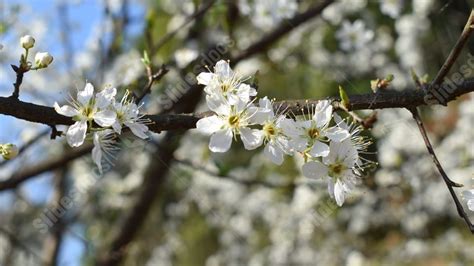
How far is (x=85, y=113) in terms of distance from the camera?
3.54 ft

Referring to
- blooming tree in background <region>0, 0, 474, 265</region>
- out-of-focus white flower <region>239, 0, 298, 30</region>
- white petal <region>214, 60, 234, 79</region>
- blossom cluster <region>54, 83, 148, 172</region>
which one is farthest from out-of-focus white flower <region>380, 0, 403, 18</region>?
blossom cluster <region>54, 83, 148, 172</region>

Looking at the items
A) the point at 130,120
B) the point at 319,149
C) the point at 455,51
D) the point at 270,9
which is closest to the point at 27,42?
the point at 130,120

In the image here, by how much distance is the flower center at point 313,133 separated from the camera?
43.8 inches

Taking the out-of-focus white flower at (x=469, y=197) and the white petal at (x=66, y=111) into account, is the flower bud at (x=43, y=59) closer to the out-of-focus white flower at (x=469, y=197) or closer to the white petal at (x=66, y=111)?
the white petal at (x=66, y=111)

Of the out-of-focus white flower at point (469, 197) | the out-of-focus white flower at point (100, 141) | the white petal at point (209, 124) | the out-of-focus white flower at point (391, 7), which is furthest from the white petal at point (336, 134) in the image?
the out-of-focus white flower at point (391, 7)

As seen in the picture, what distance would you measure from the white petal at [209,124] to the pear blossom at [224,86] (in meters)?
0.04

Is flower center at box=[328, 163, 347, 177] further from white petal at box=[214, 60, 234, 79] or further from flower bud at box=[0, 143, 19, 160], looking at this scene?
flower bud at box=[0, 143, 19, 160]

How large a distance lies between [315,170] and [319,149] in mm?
51

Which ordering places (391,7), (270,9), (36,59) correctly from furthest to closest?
(391,7), (270,9), (36,59)

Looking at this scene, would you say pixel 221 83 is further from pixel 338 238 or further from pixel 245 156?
pixel 245 156

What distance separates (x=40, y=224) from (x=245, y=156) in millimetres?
3623

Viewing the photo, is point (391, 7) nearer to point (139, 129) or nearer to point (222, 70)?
point (222, 70)

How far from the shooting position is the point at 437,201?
15.4 feet

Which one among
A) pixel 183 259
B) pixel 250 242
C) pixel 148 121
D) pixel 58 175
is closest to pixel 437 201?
pixel 250 242
